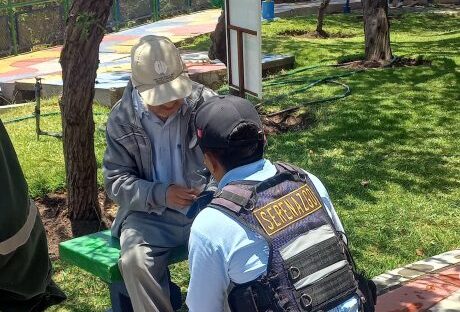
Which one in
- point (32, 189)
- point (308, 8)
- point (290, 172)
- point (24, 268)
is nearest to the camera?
point (24, 268)

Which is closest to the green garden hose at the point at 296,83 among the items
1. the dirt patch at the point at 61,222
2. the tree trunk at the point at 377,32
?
the tree trunk at the point at 377,32

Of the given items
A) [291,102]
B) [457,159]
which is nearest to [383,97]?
[291,102]

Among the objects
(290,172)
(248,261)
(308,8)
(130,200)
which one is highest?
(290,172)

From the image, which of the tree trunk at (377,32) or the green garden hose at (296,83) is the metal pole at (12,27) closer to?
the green garden hose at (296,83)

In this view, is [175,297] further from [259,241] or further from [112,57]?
[112,57]

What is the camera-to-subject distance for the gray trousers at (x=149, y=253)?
334 centimetres

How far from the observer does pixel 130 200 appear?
11.6ft

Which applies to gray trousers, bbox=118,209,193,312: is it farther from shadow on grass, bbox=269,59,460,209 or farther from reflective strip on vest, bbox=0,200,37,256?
shadow on grass, bbox=269,59,460,209

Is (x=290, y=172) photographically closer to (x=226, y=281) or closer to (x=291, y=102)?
(x=226, y=281)

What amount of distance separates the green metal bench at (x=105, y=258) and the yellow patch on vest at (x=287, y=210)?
134 cm

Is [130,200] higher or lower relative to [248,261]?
lower

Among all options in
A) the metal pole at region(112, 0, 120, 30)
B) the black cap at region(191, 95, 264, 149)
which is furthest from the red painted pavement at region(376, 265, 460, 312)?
the metal pole at region(112, 0, 120, 30)

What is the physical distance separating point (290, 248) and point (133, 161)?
1.51 m

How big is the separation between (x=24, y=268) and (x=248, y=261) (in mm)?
659
